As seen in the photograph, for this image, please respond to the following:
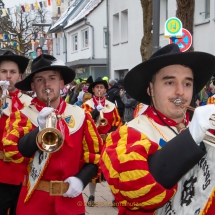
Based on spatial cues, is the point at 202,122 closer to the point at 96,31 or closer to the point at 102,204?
the point at 102,204

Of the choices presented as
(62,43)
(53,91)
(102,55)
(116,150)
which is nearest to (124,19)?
(102,55)

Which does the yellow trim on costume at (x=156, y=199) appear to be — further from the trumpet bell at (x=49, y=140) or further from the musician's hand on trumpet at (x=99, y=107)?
the musician's hand on trumpet at (x=99, y=107)

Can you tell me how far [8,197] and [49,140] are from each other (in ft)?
5.65

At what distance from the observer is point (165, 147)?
2.21 meters

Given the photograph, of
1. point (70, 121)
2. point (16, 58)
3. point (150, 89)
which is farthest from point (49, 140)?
point (16, 58)

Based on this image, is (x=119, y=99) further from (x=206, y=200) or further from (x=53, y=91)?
(x=206, y=200)

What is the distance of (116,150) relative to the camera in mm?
2441

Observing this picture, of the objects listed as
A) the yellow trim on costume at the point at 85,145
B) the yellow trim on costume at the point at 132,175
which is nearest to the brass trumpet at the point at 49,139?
the yellow trim on costume at the point at 85,145

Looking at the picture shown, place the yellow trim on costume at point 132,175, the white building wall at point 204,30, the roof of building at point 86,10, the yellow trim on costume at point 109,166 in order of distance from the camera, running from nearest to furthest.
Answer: the yellow trim on costume at point 132,175, the yellow trim on costume at point 109,166, the white building wall at point 204,30, the roof of building at point 86,10

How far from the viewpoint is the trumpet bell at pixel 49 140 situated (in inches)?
128

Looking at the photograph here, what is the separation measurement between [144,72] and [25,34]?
109 feet

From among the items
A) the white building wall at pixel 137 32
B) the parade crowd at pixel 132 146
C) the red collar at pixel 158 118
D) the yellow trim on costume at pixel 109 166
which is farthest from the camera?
the white building wall at pixel 137 32

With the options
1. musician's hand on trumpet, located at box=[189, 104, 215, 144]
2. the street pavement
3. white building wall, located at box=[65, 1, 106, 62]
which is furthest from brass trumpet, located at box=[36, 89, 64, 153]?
white building wall, located at box=[65, 1, 106, 62]

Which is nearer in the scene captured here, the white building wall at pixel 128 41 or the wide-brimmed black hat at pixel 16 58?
the wide-brimmed black hat at pixel 16 58
